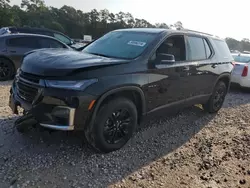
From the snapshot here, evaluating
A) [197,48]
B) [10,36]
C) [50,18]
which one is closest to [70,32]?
[50,18]

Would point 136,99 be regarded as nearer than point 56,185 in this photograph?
No

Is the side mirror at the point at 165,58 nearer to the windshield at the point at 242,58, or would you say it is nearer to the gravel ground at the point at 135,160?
the gravel ground at the point at 135,160

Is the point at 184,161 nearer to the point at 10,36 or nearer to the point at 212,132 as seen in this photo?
the point at 212,132

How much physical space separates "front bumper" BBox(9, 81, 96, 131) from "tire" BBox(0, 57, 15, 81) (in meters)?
5.56

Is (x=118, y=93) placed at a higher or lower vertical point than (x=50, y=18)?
lower

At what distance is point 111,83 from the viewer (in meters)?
3.39

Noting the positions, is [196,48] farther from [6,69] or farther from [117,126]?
[6,69]

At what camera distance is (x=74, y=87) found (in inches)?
124

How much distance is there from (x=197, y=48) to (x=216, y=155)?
2.12 metres

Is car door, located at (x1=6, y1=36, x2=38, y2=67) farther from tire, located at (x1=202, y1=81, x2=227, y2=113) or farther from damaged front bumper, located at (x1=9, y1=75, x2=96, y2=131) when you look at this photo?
tire, located at (x1=202, y1=81, x2=227, y2=113)

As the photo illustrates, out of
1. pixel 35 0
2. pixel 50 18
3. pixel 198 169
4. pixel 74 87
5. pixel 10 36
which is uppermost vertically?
pixel 35 0

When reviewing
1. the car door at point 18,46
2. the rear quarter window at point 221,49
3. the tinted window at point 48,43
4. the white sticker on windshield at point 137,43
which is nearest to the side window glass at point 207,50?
the rear quarter window at point 221,49

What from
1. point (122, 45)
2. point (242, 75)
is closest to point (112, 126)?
point (122, 45)

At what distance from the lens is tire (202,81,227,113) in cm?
595
